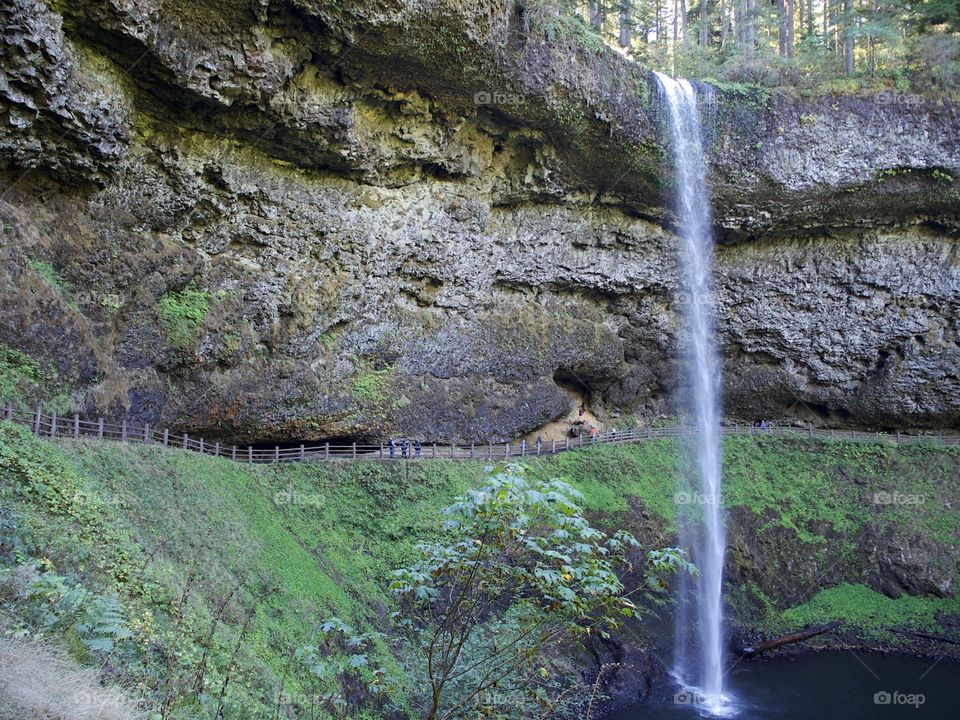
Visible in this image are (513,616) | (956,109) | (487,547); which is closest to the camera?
(487,547)

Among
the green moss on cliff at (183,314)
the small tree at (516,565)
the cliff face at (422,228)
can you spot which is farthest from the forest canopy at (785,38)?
the small tree at (516,565)

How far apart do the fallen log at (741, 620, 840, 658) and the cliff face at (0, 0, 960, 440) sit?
10.2m

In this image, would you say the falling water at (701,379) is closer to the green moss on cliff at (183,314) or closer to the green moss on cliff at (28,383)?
the green moss on cliff at (183,314)

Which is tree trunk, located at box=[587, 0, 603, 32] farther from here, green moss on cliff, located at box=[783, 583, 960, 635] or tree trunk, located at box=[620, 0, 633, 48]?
green moss on cliff, located at box=[783, 583, 960, 635]

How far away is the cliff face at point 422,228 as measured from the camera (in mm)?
17562

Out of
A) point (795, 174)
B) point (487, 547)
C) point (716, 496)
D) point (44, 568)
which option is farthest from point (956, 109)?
point (44, 568)

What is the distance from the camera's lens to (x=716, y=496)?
2597cm

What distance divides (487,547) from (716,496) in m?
21.3

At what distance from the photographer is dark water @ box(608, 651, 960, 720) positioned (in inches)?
697

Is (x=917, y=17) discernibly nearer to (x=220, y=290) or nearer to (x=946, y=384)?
(x=946, y=384)

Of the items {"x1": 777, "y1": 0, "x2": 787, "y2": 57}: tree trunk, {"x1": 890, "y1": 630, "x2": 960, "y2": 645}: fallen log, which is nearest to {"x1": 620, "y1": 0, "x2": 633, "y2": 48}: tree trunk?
{"x1": 777, "y1": 0, "x2": 787, "y2": 57}: tree trunk

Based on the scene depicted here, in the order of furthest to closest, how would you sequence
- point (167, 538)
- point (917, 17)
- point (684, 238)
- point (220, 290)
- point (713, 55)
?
point (713, 55), point (917, 17), point (684, 238), point (220, 290), point (167, 538)

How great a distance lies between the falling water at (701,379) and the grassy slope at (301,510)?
0.99m

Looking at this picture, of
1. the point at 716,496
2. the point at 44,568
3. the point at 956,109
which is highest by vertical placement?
the point at 956,109
